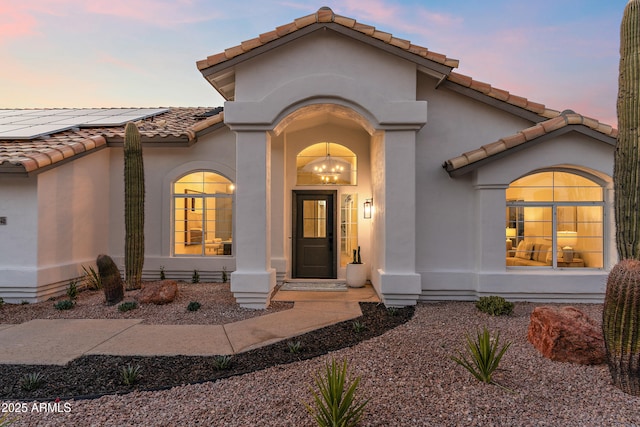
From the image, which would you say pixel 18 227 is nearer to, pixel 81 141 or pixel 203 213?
pixel 81 141

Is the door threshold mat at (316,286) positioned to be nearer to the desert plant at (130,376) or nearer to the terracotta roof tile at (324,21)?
the desert plant at (130,376)

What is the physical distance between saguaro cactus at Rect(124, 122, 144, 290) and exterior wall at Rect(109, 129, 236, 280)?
56.8 inches

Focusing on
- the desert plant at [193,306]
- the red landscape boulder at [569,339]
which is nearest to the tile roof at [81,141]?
the desert plant at [193,306]

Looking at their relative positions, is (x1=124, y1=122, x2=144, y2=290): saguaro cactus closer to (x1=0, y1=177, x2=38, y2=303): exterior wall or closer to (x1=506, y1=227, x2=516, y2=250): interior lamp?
(x1=0, y1=177, x2=38, y2=303): exterior wall

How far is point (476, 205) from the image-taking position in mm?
7816

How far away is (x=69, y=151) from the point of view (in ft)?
28.3

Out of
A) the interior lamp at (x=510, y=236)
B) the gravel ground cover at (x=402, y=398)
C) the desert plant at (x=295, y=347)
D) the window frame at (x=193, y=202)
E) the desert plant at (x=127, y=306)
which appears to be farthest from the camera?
the window frame at (x=193, y=202)

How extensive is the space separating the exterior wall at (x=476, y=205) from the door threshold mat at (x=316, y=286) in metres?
2.25

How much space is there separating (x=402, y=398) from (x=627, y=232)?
3.01m

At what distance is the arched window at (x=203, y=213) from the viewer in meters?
10.5

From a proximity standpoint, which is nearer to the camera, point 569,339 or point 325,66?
point 569,339

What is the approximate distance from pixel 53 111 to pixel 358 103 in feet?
44.2

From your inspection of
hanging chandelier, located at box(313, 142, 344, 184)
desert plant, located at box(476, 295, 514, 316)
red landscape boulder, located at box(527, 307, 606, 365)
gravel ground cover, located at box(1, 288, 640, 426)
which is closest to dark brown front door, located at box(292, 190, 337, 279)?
hanging chandelier, located at box(313, 142, 344, 184)

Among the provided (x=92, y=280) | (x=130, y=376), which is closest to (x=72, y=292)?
(x=92, y=280)
